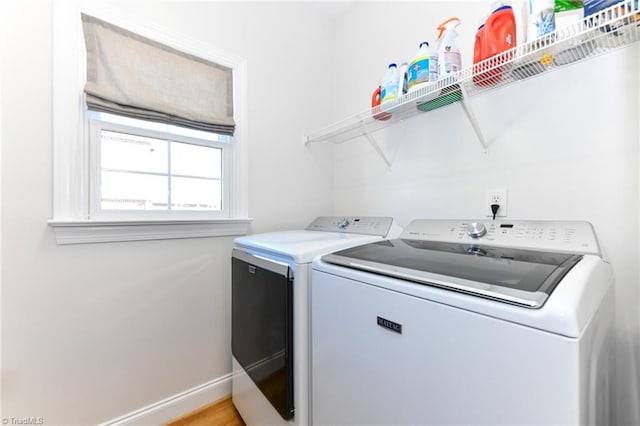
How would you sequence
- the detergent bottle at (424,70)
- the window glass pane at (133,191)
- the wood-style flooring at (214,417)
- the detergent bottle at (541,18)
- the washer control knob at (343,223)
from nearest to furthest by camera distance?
the detergent bottle at (541,18)
the detergent bottle at (424,70)
the window glass pane at (133,191)
the wood-style flooring at (214,417)
the washer control knob at (343,223)

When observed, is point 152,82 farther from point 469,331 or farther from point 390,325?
point 469,331

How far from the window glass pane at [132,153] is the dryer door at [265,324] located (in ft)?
2.15

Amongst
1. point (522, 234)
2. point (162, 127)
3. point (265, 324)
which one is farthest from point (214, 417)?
point (522, 234)

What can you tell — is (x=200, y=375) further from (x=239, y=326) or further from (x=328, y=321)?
(x=328, y=321)

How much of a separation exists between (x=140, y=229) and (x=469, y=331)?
58.6 inches

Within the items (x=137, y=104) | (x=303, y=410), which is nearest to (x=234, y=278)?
(x=303, y=410)

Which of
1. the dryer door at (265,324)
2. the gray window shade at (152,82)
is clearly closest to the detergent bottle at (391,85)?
the gray window shade at (152,82)

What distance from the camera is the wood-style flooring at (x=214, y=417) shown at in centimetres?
155

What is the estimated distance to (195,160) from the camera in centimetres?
171

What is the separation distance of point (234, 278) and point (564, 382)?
1412 millimetres

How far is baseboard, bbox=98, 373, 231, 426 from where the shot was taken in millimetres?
1440

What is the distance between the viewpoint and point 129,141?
1487 millimetres

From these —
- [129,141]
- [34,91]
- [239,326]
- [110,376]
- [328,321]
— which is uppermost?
[34,91]

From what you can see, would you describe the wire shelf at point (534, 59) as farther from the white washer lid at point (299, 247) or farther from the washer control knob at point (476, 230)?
the white washer lid at point (299, 247)
